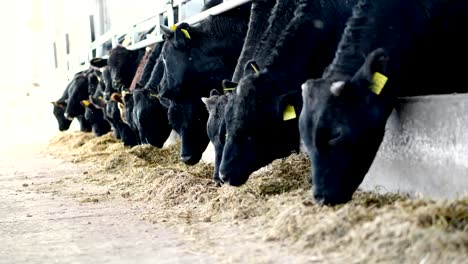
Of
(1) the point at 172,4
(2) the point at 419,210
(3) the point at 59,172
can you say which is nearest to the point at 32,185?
(3) the point at 59,172

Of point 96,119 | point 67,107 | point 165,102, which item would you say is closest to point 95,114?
point 96,119

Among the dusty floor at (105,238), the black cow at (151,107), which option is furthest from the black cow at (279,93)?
the black cow at (151,107)

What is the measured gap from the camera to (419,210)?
3.58 metres

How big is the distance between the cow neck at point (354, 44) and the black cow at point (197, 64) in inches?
109

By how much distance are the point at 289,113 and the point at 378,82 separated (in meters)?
1.21

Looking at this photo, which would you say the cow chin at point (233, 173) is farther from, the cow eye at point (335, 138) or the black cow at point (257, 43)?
the cow eye at point (335, 138)

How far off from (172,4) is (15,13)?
28.9 m

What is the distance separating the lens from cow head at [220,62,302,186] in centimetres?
544

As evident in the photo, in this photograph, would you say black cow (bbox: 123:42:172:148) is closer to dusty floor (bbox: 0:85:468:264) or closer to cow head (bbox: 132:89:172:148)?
cow head (bbox: 132:89:172:148)

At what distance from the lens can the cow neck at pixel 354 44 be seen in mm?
4699

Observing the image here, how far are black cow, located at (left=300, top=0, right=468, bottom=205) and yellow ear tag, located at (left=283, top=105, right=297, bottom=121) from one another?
2.45 ft

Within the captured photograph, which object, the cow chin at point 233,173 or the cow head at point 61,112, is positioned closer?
the cow chin at point 233,173

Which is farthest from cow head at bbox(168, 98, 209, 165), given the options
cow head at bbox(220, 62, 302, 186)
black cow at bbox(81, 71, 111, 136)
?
black cow at bbox(81, 71, 111, 136)

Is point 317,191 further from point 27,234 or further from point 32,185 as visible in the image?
point 32,185
